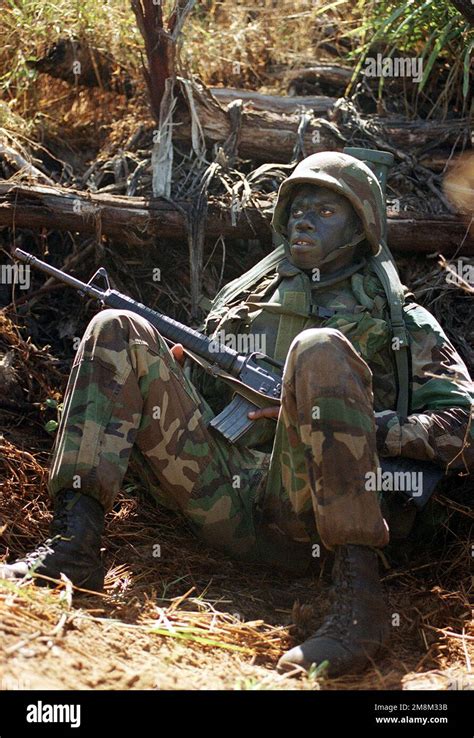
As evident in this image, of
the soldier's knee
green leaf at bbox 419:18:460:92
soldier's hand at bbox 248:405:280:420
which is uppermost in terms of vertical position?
green leaf at bbox 419:18:460:92

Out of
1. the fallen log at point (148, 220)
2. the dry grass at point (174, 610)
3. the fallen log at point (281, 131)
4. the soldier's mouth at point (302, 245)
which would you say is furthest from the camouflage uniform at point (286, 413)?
the fallen log at point (281, 131)

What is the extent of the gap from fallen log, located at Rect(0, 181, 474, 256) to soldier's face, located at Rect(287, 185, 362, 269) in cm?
78

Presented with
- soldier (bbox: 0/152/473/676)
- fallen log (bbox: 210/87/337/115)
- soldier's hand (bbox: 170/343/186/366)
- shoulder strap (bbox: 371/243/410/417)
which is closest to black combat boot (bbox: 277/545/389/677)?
soldier (bbox: 0/152/473/676)

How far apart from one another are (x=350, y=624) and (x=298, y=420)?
77cm

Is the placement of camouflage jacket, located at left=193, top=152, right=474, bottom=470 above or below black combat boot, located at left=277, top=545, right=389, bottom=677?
above

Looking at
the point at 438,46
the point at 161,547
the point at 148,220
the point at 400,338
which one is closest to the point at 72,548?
the point at 161,547

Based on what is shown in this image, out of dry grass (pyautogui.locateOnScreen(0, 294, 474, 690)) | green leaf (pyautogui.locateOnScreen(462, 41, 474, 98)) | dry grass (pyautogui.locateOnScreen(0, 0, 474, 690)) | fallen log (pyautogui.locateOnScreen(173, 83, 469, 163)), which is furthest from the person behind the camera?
fallen log (pyautogui.locateOnScreen(173, 83, 469, 163))

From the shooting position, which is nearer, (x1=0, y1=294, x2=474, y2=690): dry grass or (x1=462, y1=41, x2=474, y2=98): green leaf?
(x1=0, y1=294, x2=474, y2=690): dry grass

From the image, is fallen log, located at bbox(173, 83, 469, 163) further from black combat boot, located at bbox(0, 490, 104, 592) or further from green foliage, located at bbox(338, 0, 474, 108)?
black combat boot, located at bbox(0, 490, 104, 592)

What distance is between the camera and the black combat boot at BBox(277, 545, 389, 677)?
141 inches

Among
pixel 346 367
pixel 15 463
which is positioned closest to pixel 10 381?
pixel 15 463

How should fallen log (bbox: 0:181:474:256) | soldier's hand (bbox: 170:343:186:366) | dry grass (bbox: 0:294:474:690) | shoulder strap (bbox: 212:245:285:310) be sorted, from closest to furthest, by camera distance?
dry grass (bbox: 0:294:474:690) < soldier's hand (bbox: 170:343:186:366) < shoulder strap (bbox: 212:245:285:310) < fallen log (bbox: 0:181:474:256)

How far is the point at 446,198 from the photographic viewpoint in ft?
20.2

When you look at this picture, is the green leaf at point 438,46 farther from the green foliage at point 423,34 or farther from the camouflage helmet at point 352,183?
the camouflage helmet at point 352,183
